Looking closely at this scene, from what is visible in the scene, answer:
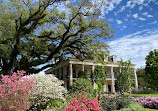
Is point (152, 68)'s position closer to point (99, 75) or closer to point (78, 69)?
point (99, 75)

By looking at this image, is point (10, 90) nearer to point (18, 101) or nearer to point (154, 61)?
point (18, 101)

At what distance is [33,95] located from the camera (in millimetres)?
7559

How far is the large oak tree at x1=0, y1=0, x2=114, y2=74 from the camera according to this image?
1420 centimetres

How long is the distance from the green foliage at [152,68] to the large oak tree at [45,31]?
45.5ft

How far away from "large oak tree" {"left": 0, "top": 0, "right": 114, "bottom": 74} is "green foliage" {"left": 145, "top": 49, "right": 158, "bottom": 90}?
13.9 m

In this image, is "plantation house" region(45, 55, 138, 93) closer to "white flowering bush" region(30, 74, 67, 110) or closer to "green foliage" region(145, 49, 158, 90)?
"green foliage" region(145, 49, 158, 90)

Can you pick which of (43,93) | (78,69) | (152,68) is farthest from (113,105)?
(78,69)

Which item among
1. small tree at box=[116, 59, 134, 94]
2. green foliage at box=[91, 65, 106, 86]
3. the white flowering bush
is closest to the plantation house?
green foliage at box=[91, 65, 106, 86]

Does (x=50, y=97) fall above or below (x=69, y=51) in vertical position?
below

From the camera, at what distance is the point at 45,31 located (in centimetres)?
1817

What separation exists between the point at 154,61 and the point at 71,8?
20.1 m

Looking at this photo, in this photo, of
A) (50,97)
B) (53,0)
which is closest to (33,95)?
(50,97)

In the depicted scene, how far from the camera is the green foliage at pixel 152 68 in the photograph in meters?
25.7

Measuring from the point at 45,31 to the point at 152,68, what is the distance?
2070cm
